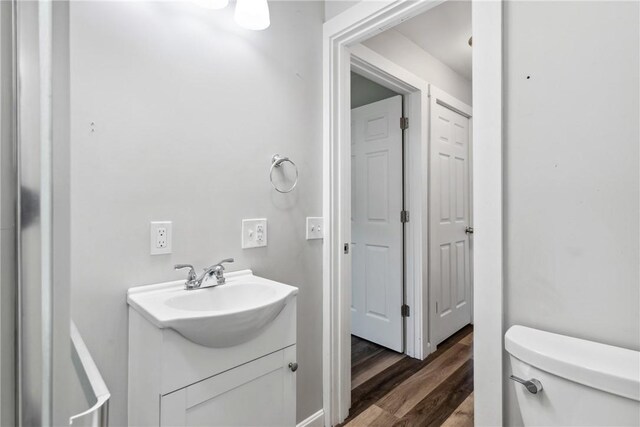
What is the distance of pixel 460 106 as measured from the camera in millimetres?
2762

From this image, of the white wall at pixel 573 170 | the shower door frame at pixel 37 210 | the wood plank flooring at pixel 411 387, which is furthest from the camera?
the wood plank flooring at pixel 411 387

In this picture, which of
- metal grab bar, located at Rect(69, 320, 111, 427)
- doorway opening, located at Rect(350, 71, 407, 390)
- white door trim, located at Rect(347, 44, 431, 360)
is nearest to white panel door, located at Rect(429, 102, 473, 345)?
white door trim, located at Rect(347, 44, 431, 360)

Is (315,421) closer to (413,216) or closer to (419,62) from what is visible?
(413,216)

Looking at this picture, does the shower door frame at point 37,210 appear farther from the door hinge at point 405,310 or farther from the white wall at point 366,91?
the white wall at point 366,91

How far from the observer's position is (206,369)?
885mm

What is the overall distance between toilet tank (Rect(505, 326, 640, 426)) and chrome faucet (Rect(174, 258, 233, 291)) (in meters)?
0.96

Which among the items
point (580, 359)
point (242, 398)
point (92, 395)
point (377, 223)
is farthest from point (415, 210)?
point (92, 395)

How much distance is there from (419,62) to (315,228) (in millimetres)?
1610

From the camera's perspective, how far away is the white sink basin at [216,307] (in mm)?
826

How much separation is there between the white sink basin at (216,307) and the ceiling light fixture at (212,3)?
1.04 meters

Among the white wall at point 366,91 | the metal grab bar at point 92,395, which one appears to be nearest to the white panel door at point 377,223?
the white wall at point 366,91

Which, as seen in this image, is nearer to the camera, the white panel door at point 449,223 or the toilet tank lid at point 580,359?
the toilet tank lid at point 580,359

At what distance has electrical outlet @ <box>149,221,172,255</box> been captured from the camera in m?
1.08

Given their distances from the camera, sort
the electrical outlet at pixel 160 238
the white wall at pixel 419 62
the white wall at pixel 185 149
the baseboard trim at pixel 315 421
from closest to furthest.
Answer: the white wall at pixel 185 149, the electrical outlet at pixel 160 238, the baseboard trim at pixel 315 421, the white wall at pixel 419 62
